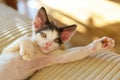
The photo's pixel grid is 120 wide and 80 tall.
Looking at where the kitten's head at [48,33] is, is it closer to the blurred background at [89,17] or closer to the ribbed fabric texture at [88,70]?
the ribbed fabric texture at [88,70]

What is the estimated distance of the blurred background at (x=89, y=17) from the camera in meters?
1.57

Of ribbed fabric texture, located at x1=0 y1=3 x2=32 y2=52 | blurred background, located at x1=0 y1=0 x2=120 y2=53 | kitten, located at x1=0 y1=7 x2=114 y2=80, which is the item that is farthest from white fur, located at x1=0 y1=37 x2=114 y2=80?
blurred background, located at x1=0 y1=0 x2=120 y2=53

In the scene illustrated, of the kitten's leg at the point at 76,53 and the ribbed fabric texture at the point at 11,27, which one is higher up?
the kitten's leg at the point at 76,53

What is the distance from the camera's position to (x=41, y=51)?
2.75 ft

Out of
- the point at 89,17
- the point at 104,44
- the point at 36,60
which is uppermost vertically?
the point at 104,44

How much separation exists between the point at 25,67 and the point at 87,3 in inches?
43.5

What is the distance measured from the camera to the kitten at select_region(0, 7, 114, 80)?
30.8 inches

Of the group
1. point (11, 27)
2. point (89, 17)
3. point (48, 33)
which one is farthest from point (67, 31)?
point (89, 17)

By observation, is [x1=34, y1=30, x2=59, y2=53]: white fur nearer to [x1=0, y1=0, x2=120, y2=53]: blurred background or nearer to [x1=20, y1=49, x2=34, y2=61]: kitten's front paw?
[x1=20, y1=49, x2=34, y2=61]: kitten's front paw

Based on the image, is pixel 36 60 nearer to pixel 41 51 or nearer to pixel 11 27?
pixel 41 51

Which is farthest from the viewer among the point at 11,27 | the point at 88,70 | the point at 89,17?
the point at 89,17

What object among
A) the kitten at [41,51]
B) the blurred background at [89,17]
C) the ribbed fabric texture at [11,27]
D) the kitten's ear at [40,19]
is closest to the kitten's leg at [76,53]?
the kitten at [41,51]

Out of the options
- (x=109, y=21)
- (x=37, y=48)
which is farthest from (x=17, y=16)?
(x=109, y=21)

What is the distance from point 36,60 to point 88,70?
197 millimetres
